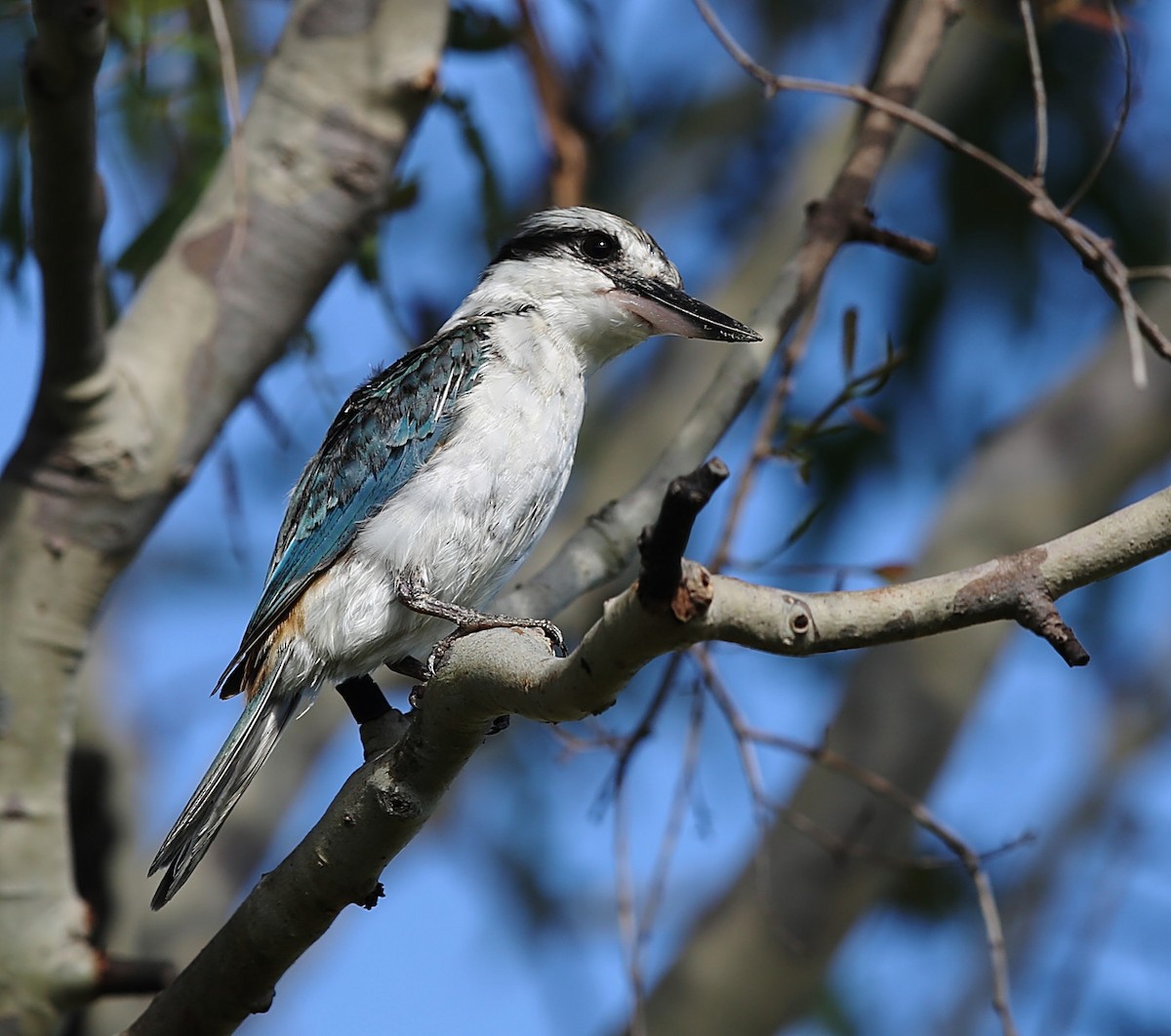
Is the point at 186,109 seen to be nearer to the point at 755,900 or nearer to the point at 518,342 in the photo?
the point at 518,342

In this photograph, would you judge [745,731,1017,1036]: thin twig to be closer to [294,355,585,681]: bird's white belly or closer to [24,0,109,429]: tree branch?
[294,355,585,681]: bird's white belly

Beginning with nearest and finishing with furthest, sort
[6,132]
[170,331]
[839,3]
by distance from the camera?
[170,331]
[6,132]
[839,3]

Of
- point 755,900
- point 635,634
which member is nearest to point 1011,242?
point 755,900

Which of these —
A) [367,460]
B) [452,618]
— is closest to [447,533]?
[452,618]

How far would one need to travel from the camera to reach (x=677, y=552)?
154cm

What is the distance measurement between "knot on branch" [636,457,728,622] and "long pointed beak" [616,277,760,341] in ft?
5.85

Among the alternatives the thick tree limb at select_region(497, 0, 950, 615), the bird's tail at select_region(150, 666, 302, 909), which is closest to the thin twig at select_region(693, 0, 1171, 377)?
the thick tree limb at select_region(497, 0, 950, 615)

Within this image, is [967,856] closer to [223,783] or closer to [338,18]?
[223,783]

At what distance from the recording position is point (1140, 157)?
654cm

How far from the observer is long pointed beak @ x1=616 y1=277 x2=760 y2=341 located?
3.40 metres

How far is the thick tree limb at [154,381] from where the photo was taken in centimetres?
330

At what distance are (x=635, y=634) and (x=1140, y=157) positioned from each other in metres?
5.70

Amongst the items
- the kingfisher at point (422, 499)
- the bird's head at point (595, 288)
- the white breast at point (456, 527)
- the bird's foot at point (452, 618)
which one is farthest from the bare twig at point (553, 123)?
the bird's foot at point (452, 618)

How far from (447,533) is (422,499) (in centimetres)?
10
